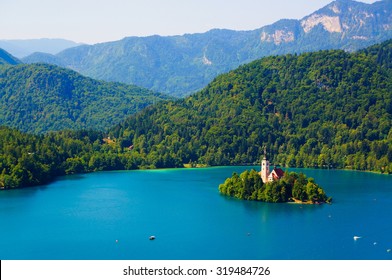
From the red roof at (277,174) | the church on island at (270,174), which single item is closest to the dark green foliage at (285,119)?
the church on island at (270,174)

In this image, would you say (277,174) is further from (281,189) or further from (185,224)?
(185,224)

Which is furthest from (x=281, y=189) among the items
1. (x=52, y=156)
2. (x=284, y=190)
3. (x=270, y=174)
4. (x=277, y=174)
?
(x=52, y=156)

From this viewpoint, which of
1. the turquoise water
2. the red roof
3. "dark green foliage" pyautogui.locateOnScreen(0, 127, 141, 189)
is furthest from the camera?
"dark green foliage" pyautogui.locateOnScreen(0, 127, 141, 189)

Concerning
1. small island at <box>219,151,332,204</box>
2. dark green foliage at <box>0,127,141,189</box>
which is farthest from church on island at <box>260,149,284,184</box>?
dark green foliage at <box>0,127,141,189</box>

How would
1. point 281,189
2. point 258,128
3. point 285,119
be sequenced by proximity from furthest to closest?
point 285,119, point 258,128, point 281,189

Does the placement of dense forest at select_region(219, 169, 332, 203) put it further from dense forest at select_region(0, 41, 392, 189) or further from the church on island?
dense forest at select_region(0, 41, 392, 189)

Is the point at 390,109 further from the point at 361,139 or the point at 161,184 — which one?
the point at 161,184

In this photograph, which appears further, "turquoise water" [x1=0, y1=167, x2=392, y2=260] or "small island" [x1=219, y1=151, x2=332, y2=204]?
"small island" [x1=219, y1=151, x2=332, y2=204]
